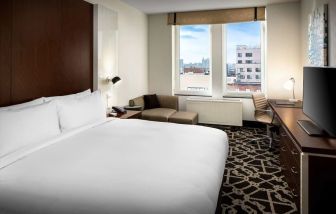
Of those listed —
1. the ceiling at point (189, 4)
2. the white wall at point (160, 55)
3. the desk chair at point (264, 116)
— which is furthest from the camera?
the white wall at point (160, 55)

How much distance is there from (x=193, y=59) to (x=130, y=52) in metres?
1.64

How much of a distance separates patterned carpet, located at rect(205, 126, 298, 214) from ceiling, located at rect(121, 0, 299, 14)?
107 inches

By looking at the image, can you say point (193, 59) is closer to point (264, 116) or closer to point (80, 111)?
point (264, 116)

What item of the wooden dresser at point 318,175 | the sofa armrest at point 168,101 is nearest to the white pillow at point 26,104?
the wooden dresser at point 318,175

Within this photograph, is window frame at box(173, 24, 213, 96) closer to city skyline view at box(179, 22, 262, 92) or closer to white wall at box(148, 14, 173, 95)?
city skyline view at box(179, 22, 262, 92)

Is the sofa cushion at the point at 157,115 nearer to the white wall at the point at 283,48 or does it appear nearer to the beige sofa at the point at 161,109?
the beige sofa at the point at 161,109

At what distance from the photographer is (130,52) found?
16.8 ft

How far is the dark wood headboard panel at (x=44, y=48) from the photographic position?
2.45 metres

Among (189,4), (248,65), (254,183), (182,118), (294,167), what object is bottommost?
(254,183)

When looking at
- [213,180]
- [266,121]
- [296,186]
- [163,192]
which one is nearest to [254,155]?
[266,121]

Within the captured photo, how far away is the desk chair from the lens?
4125mm

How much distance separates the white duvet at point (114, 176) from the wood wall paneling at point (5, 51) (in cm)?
69

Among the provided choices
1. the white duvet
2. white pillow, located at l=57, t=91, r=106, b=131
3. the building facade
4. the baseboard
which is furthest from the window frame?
the white duvet

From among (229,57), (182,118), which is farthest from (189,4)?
(182,118)
